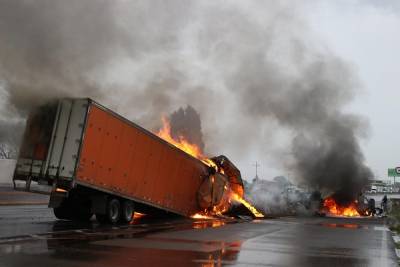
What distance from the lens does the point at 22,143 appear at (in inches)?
630

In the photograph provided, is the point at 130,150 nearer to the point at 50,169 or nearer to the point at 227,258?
the point at 50,169

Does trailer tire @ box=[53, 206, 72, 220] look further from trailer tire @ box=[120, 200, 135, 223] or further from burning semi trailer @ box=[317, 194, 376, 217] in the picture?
burning semi trailer @ box=[317, 194, 376, 217]

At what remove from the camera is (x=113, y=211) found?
1734cm

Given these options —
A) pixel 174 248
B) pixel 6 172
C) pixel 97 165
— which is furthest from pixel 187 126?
pixel 6 172

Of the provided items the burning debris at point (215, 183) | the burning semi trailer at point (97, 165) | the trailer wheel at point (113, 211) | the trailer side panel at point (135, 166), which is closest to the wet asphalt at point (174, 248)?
the trailer wheel at point (113, 211)

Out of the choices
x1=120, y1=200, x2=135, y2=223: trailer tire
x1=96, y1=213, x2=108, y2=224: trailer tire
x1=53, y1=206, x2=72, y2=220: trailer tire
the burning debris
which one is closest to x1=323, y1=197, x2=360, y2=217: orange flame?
the burning debris

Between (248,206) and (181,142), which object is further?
(248,206)

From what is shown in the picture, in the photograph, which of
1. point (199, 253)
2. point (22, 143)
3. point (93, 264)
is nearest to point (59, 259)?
point (93, 264)

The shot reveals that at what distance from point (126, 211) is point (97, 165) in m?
2.80

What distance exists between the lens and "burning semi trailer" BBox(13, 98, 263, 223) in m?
15.2

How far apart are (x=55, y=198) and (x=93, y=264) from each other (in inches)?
297

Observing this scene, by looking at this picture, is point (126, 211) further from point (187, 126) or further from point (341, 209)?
point (341, 209)

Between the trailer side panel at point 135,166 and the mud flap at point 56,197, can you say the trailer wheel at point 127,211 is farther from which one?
the mud flap at point 56,197

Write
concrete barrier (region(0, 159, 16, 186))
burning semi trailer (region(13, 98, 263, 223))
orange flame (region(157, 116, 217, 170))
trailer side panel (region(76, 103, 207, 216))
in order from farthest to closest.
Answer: concrete barrier (region(0, 159, 16, 186)) < orange flame (region(157, 116, 217, 170)) < trailer side panel (region(76, 103, 207, 216)) < burning semi trailer (region(13, 98, 263, 223))
